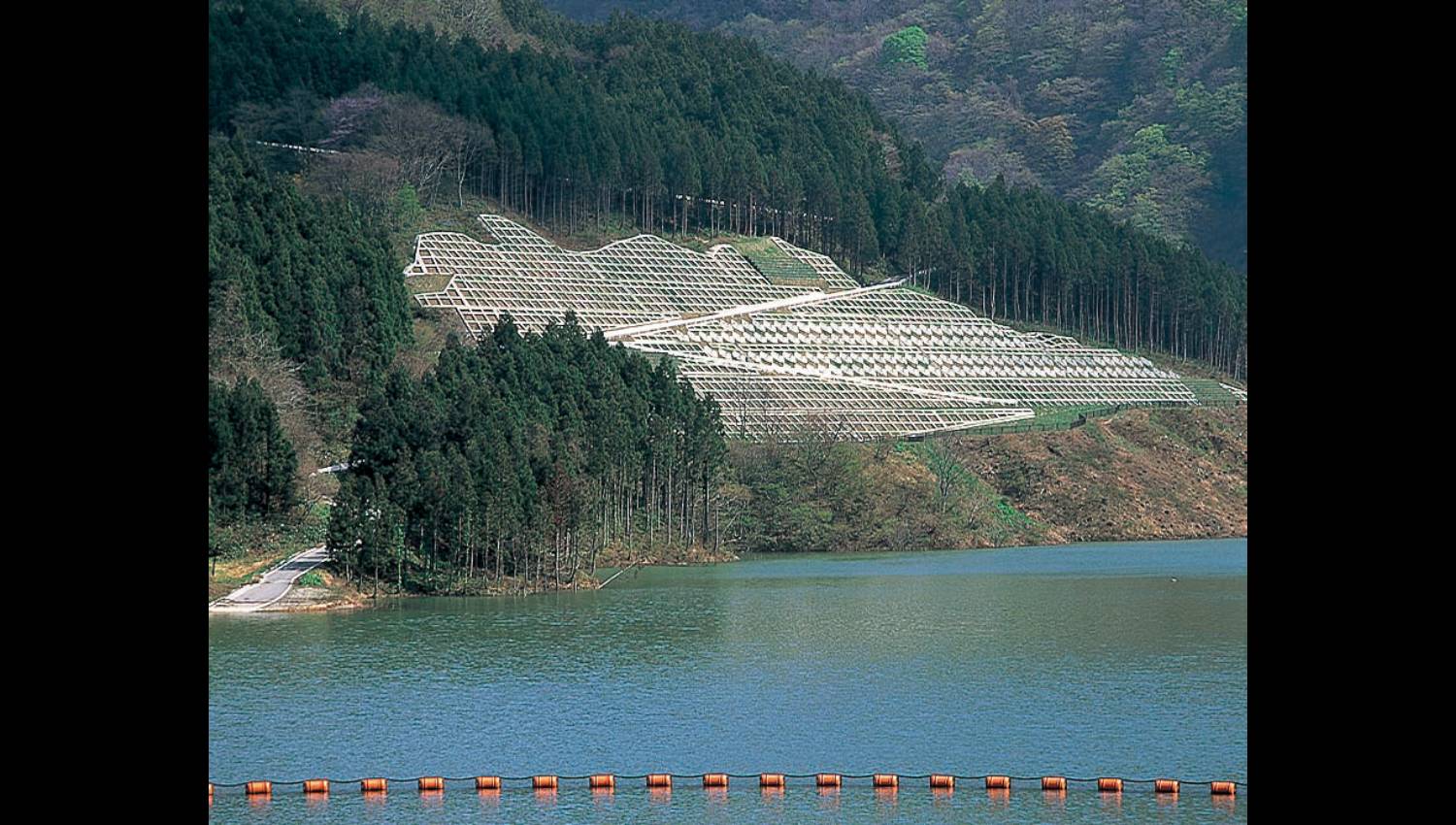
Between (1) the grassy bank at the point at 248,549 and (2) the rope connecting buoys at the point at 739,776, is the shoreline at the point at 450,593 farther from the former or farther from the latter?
(2) the rope connecting buoys at the point at 739,776

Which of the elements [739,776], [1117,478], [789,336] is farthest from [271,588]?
[789,336]

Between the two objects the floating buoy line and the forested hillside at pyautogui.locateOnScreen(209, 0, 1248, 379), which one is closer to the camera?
the floating buoy line

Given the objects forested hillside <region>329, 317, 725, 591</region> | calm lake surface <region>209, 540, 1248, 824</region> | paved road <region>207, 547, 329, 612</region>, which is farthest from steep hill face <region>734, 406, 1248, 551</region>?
paved road <region>207, 547, 329, 612</region>

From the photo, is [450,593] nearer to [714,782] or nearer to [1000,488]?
[714,782]

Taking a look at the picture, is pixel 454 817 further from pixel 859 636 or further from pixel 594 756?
pixel 859 636

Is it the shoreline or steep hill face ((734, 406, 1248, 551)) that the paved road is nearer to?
the shoreline

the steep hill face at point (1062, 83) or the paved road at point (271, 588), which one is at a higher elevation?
the steep hill face at point (1062, 83)

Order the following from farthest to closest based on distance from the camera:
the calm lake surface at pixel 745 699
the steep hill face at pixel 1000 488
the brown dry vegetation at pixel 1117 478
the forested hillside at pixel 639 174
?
the forested hillside at pixel 639 174
the brown dry vegetation at pixel 1117 478
the steep hill face at pixel 1000 488
the calm lake surface at pixel 745 699

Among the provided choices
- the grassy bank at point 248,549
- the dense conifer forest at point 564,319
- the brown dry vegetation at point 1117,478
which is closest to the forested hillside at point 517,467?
the dense conifer forest at point 564,319
